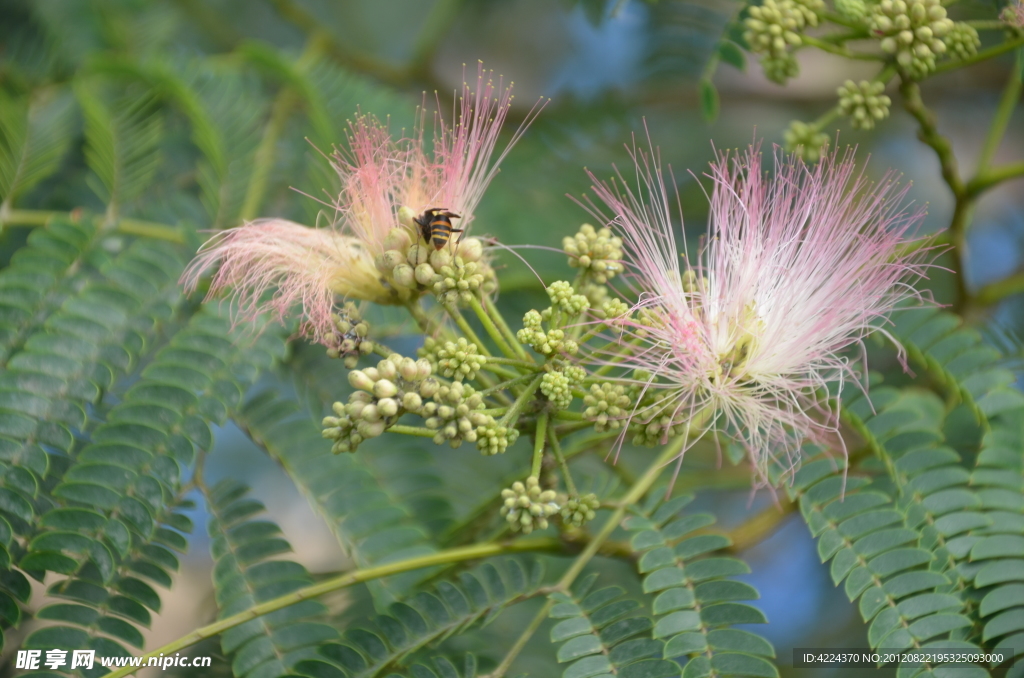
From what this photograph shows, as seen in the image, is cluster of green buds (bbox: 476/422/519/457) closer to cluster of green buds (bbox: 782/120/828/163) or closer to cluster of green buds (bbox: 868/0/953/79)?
cluster of green buds (bbox: 782/120/828/163)

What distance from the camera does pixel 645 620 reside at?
5.25ft

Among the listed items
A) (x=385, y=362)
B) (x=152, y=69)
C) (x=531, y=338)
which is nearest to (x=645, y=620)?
(x=531, y=338)

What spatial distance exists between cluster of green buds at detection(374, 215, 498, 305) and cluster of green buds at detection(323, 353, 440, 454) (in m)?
0.19

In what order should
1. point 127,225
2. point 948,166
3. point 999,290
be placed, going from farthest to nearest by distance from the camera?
point 127,225 < point 999,290 < point 948,166

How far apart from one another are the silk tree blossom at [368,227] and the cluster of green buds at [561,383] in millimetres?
383

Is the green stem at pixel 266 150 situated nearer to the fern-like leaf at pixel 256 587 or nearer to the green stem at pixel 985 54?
the fern-like leaf at pixel 256 587

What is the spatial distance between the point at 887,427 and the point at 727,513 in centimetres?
149

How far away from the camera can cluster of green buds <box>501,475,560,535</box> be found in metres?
1.48

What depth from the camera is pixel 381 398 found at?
1436 millimetres

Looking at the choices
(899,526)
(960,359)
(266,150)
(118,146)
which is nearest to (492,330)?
(899,526)

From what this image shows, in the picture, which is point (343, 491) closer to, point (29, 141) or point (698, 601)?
point (698, 601)

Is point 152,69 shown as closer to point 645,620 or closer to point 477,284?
point 477,284

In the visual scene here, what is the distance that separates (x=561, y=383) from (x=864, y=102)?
114cm

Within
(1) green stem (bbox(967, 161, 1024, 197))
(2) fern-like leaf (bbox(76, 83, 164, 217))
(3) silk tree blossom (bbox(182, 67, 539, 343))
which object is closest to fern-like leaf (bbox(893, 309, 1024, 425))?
(1) green stem (bbox(967, 161, 1024, 197))
